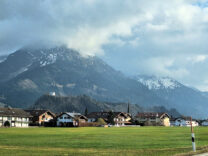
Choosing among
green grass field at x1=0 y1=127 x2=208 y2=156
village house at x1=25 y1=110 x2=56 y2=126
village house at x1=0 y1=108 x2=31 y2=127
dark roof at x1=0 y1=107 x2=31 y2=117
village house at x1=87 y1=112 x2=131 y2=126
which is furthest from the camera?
village house at x1=87 y1=112 x2=131 y2=126

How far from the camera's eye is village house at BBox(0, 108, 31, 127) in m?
110

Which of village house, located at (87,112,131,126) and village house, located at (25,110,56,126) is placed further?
village house, located at (87,112,131,126)

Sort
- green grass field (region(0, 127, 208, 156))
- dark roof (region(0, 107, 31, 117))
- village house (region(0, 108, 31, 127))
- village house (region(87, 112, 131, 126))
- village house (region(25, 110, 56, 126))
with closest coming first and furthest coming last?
green grass field (region(0, 127, 208, 156)) < village house (region(0, 108, 31, 127)) < dark roof (region(0, 107, 31, 117)) < village house (region(25, 110, 56, 126)) < village house (region(87, 112, 131, 126))

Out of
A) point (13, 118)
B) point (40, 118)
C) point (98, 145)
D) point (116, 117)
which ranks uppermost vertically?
point (98, 145)

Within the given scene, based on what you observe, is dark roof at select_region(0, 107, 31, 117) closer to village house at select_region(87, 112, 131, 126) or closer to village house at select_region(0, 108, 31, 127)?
village house at select_region(0, 108, 31, 127)

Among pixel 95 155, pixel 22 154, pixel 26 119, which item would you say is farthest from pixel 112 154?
pixel 26 119

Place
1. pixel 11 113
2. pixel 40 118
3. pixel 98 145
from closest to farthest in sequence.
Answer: pixel 98 145 → pixel 11 113 → pixel 40 118

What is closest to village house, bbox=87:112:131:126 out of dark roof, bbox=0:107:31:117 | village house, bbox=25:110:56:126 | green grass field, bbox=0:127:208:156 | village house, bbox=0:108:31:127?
village house, bbox=25:110:56:126

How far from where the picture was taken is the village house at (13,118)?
110 meters

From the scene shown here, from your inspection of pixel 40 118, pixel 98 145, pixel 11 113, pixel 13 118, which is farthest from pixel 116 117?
pixel 98 145

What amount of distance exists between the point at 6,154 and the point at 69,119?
11402 centimetres

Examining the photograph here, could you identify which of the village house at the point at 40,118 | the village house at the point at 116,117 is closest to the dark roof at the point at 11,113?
the village house at the point at 40,118

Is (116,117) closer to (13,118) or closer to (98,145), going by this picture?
(13,118)

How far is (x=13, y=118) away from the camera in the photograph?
380ft
